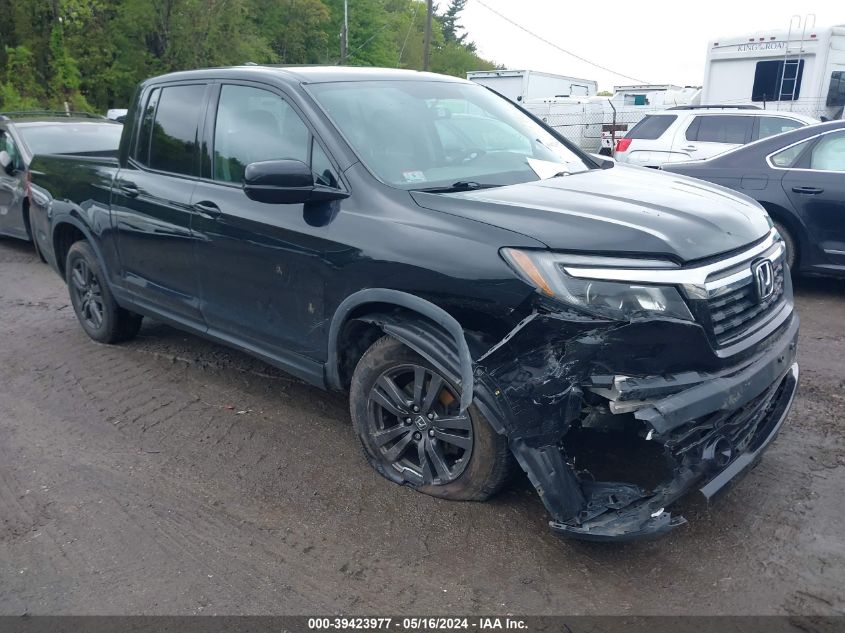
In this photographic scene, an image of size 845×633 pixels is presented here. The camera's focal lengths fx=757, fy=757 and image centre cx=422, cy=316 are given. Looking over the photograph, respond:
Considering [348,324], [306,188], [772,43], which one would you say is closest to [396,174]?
[306,188]

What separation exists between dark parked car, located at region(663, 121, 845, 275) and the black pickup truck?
324 cm

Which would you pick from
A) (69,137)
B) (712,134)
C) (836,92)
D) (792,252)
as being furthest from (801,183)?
(836,92)

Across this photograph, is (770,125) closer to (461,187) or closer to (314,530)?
(461,187)

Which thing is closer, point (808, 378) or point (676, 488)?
point (676, 488)

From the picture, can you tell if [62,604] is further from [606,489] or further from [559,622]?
[606,489]

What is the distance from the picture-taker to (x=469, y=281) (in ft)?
10.1

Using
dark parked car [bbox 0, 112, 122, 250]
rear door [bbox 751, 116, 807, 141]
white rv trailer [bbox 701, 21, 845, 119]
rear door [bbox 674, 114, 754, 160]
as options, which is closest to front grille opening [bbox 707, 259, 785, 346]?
dark parked car [bbox 0, 112, 122, 250]

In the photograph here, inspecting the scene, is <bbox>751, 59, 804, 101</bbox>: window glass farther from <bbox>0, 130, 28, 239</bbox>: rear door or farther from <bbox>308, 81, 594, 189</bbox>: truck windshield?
<bbox>0, 130, 28, 239</bbox>: rear door

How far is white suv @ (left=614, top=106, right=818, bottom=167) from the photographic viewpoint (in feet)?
36.4

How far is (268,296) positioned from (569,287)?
180cm

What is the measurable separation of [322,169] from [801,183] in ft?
16.4

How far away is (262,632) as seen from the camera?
276 centimetres

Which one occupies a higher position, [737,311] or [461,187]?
[461,187]

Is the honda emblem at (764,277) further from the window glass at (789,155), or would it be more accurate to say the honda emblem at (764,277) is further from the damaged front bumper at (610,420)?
the window glass at (789,155)
